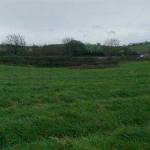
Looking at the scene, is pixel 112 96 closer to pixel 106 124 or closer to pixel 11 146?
pixel 106 124

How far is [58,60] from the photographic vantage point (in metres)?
43.8

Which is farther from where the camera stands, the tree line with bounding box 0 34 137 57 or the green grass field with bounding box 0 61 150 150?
the tree line with bounding box 0 34 137 57

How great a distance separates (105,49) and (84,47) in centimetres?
356

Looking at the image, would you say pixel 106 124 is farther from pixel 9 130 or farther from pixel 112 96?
pixel 112 96

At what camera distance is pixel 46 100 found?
1330 cm

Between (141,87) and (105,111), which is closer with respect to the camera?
(105,111)

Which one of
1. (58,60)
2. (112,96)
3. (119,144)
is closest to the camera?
(119,144)

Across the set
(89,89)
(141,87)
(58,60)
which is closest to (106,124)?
(89,89)

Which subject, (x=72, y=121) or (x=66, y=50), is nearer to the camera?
(x=72, y=121)

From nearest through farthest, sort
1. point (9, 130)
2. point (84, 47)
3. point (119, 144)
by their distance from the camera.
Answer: point (119, 144), point (9, 130), point (84, 47)

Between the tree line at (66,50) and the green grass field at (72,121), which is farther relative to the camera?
the tree line at (66,50)

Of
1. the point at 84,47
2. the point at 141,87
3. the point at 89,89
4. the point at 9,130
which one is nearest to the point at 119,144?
the point at 9,130

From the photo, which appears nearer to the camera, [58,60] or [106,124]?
[106,124]

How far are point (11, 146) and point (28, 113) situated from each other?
2.55 meters
